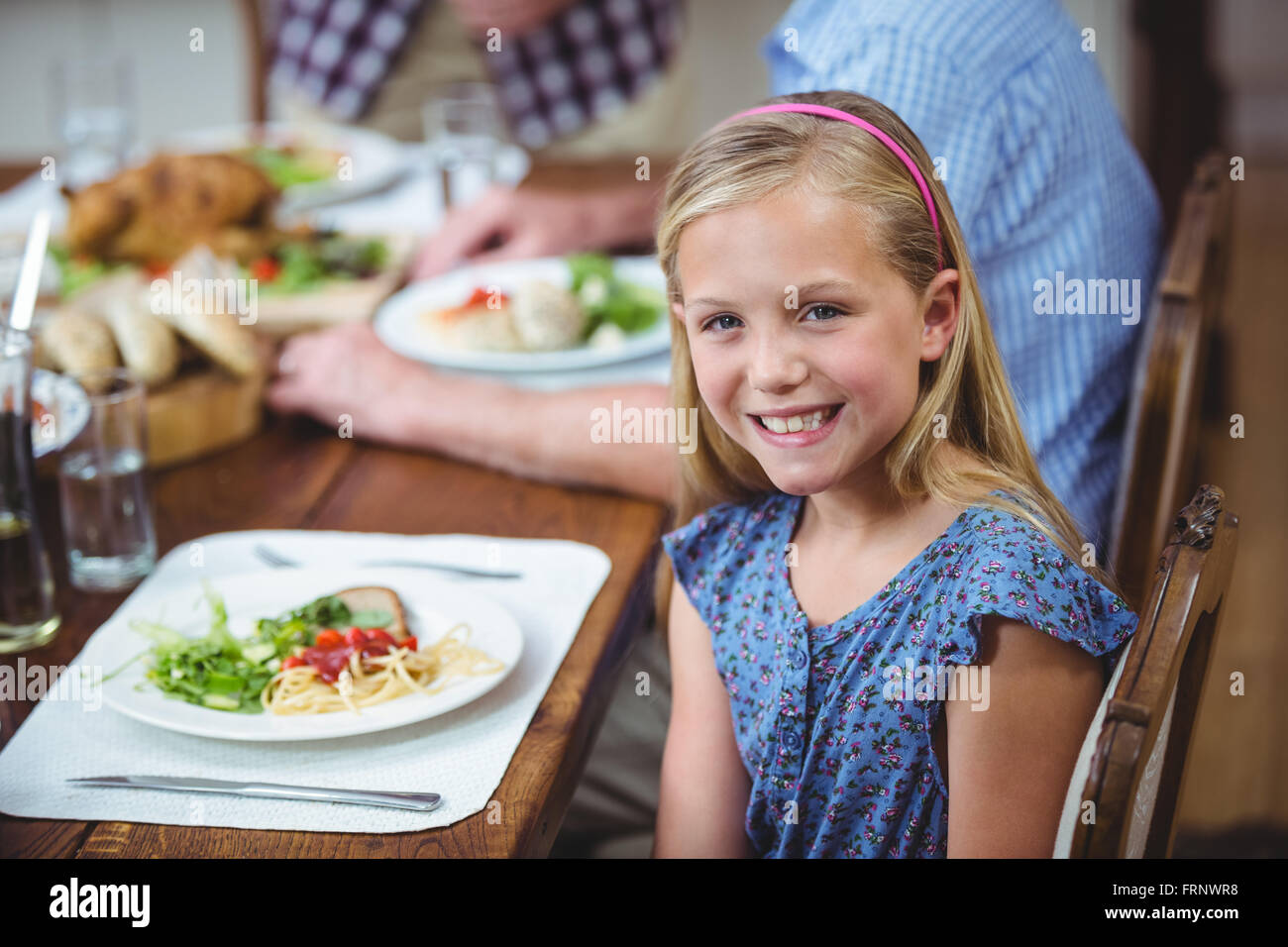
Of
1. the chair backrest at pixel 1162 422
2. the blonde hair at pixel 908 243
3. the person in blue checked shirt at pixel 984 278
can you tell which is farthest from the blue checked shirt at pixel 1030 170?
the blonde hair at pixel 908 243

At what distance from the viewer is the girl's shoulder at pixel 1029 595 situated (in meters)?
0.88

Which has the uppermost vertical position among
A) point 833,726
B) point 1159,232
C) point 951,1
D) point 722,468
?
point 951,1

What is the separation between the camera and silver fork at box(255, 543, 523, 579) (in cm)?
125

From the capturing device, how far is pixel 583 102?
2986 millimetres

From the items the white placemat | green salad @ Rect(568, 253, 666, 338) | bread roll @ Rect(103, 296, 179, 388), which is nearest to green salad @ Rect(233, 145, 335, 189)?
green salad @ Rect(568, 253, 666, 338)

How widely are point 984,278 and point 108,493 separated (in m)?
0.88

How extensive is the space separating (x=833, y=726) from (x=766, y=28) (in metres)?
3.59

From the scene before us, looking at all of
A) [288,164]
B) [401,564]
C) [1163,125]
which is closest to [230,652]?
[401,564]

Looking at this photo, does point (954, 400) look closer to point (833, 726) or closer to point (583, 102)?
point (833, 726)

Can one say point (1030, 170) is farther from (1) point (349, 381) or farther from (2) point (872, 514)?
(1) point (349, 381)

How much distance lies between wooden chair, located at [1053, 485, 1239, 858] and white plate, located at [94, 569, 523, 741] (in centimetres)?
46
